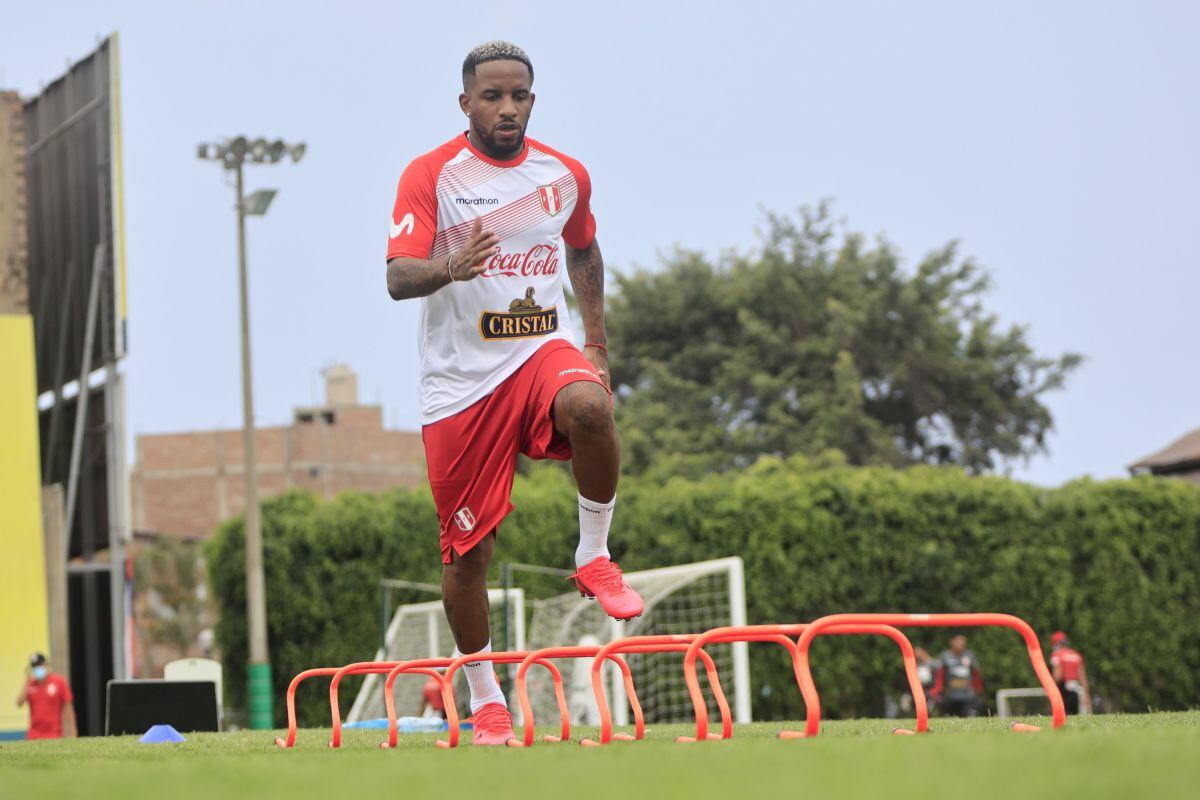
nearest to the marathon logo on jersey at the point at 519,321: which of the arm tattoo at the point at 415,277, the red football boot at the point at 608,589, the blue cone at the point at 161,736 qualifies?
the arm tattoo at the point at 415,277

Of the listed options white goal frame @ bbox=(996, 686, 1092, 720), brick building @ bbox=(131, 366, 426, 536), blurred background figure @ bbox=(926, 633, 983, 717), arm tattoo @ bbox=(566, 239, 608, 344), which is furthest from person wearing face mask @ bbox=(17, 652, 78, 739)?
brick building @ bbox=(131, 366, 426, 536)

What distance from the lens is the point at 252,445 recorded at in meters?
26.9

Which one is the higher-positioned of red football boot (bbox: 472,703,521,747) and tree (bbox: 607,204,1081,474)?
tree (bbox: 607,204,1081,474)

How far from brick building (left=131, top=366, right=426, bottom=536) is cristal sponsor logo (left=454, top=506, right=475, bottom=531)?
73.7 metres

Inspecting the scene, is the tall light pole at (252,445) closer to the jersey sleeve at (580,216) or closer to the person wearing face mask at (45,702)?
the person wearing face mask at (45,702)

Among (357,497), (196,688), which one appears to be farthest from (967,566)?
(196,688)

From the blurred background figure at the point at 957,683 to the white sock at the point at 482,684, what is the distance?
17.2m

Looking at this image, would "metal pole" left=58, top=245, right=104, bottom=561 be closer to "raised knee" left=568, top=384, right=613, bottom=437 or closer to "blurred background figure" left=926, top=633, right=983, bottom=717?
"blurred background figure" left=926, top=633, right=983, bottom=717

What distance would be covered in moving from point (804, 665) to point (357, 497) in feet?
73.3

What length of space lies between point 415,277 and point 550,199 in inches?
32.1

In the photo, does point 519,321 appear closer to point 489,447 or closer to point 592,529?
point 489,447

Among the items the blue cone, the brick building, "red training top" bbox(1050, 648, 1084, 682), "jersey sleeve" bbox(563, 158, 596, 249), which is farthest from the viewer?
the brick building

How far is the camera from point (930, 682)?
77.8 ft

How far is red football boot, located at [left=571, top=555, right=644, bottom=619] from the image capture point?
19.5 ft
